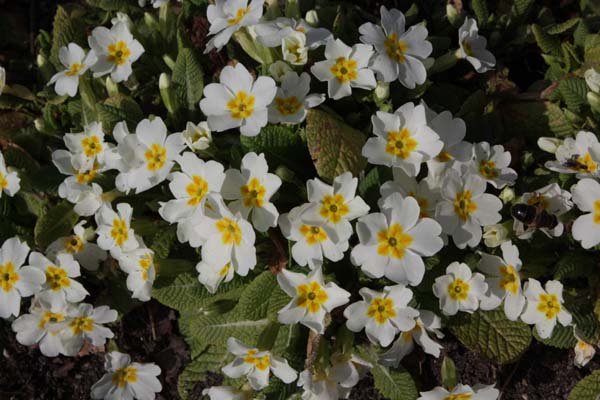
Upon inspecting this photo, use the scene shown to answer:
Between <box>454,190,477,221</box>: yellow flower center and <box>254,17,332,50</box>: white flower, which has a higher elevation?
<box>254,17,332,50</box>: white flower

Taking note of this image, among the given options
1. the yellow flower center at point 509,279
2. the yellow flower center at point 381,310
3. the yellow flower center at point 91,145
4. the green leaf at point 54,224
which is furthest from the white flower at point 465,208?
the green leaf at point 54,224

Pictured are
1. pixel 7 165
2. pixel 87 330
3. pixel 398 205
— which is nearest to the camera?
pixel 398 205

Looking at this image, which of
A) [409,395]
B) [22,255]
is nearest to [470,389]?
[409,395]

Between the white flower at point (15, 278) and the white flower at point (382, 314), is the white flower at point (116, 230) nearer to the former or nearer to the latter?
the white flower at point (15, 278)

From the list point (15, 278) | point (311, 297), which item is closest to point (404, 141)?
point (311, 297)

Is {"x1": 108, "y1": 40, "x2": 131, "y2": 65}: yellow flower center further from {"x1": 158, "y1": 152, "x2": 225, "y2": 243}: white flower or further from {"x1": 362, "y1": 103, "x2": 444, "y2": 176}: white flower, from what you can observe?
{"x1": 362, "y1": 103, "x2": 444, "y2": 176}: white flower

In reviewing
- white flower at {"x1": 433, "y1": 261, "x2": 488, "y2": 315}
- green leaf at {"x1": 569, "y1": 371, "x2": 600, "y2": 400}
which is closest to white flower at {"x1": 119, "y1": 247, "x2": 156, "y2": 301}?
white flower at {"x1": 433, "y1": 261, "x2": 488, "y2": 315}

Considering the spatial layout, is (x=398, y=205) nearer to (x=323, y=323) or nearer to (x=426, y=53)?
(x=323, y=323)
